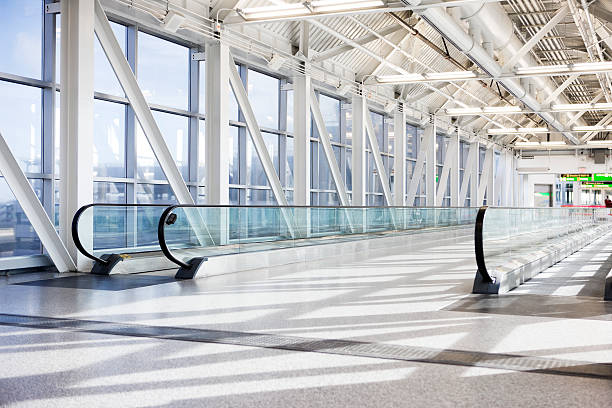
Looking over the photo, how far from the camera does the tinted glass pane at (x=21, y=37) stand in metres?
11.3

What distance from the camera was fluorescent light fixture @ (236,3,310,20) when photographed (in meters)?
11.5

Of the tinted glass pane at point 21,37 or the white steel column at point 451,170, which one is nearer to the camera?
the tinted glass pane at point 21,37

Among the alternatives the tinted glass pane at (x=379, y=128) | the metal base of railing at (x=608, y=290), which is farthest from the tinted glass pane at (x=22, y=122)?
the tinted glass pane at (x=379, y=128)

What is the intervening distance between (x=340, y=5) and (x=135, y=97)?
13.4 feet

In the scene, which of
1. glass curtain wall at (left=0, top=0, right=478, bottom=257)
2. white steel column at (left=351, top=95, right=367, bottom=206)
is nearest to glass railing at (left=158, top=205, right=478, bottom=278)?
white steel column at (left=351, top=95, right=367, bottom=206)

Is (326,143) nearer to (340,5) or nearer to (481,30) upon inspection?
(481,30)

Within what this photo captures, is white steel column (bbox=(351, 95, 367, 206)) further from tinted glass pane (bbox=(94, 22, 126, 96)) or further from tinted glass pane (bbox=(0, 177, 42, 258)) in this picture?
tinted glass pane (bbox=(0, 177, 42, 258))

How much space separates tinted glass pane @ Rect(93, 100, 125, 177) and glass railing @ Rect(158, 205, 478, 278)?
11.7ft

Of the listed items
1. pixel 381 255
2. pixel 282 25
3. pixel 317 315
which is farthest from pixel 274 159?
pixel 317 315

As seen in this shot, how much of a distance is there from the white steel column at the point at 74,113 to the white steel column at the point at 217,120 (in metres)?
3.83

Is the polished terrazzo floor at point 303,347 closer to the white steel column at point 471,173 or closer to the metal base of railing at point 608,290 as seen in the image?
the metal base of railing at point 608,290

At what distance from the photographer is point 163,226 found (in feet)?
33.8

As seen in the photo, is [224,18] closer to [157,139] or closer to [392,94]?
[157,139]

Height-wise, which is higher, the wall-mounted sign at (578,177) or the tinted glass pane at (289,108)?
the tinted glass pane at (289,108)
